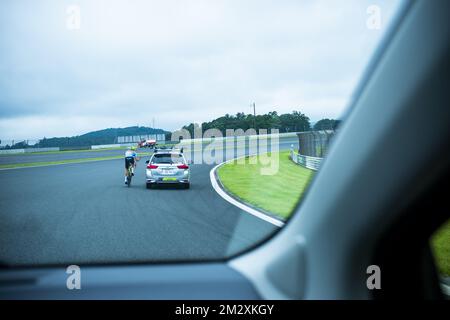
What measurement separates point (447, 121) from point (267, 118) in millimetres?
1612

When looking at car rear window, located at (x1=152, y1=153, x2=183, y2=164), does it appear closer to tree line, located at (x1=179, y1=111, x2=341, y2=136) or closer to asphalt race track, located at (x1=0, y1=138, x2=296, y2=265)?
asphalt race track, located at (x1=0, y1=138, x2=296, y2=265)

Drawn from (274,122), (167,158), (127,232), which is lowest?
(127,232)

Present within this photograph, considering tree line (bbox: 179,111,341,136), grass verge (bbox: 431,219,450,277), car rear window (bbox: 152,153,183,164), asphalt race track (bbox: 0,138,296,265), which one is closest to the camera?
grass verge (bbox: 431,219,450,277)

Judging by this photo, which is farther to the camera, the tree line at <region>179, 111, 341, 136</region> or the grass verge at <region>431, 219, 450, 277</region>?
the tree line at <region>179, 111, 341, 136</region>

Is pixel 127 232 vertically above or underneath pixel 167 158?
underneath

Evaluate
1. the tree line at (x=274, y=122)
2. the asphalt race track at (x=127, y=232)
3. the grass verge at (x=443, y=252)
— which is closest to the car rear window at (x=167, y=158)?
the asphalt race track at (x=127, y=232)

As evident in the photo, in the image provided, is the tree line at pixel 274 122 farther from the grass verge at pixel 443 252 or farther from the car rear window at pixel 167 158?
the car rear window at pixel 167 158

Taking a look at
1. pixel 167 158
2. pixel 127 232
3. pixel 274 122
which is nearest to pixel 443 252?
pixel 274 122

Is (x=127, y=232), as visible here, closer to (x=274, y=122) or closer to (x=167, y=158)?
(x=274, y=122)

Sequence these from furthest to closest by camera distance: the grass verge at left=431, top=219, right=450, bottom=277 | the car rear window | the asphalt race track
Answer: the car rear window < the asphalt race track < the grass verge at left=431, top=219, right=450, bottom=277

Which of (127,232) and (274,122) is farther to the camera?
(127,232)

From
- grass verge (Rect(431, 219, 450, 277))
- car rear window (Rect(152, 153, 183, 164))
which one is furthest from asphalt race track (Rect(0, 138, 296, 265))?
car rear window (Rect(152, 153, 183, 164))

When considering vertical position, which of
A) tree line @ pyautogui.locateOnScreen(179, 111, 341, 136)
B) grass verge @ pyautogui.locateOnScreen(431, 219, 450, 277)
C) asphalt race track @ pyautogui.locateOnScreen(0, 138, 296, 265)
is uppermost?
tree line @ pyautogui.locateOnScreen(179, 111, 341, 136)
